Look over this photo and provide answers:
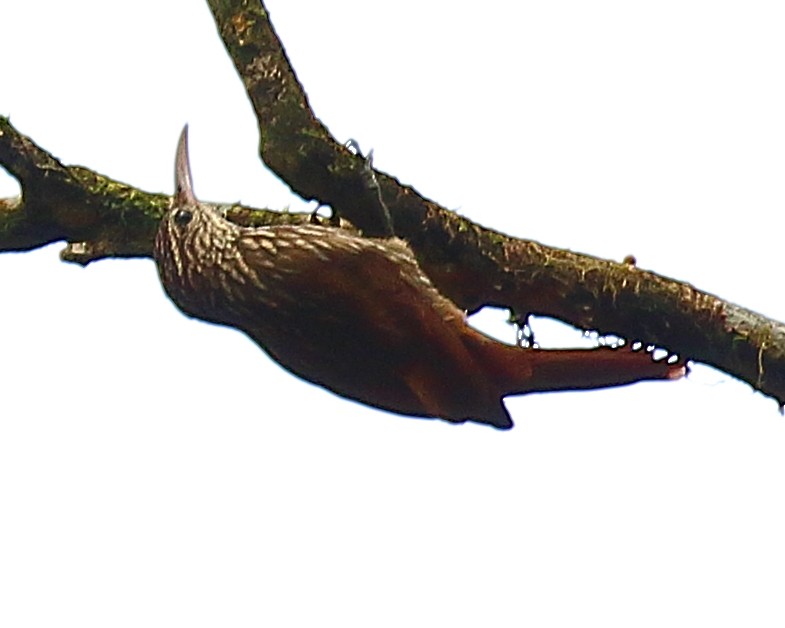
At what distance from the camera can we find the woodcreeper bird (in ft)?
11.7

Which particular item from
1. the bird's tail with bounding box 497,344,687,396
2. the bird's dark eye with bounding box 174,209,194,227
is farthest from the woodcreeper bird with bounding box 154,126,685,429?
the bird's dark eye with bounding box 174,209,194,227

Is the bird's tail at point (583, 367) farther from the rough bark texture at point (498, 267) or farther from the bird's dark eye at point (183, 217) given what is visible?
the bird's dark eye at point (183, 217)

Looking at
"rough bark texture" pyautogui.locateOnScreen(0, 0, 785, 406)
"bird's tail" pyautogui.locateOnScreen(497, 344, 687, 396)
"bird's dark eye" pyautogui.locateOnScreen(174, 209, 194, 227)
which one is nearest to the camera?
"rough bark texture" pyautogui.locateOnScreen(0, 0, 785, 406)

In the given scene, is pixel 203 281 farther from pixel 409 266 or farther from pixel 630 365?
pixel 630 365

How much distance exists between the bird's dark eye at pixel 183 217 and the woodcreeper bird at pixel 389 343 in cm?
31

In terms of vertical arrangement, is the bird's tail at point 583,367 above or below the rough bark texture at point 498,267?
below

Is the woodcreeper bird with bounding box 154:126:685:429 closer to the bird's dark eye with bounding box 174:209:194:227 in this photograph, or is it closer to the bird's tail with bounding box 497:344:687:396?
the bird's tail with bounding box 497:344:687:396

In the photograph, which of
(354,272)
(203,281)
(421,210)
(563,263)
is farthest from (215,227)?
(563,263)

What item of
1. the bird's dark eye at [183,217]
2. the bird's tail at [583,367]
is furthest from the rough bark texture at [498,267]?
the bird's dark eye at [183,217]

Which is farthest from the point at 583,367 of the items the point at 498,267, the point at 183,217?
the point at 183,217

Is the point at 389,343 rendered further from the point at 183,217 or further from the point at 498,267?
the point at 183,217

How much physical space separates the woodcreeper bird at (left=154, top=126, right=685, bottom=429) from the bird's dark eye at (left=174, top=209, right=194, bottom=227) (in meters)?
0.31

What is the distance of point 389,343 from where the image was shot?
3635mm

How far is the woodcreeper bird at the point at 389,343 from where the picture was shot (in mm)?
3559
